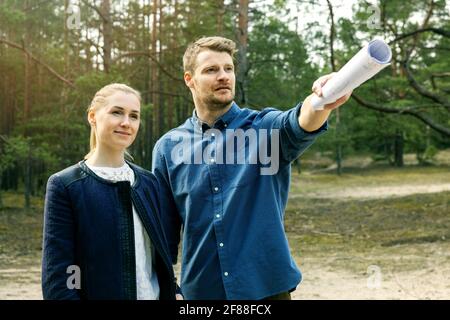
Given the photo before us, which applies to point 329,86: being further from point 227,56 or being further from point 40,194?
point 40,194

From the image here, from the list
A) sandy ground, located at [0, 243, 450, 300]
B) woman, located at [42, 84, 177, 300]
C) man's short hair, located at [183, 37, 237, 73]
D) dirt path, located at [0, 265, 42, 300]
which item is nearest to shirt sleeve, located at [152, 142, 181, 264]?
woman, located at [42, 84, 177, 300]

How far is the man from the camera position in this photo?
7.29 feet

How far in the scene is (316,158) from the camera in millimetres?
35625

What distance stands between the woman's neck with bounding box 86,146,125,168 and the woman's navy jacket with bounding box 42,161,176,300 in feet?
0.23

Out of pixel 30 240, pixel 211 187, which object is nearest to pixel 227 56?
pixel 211 187

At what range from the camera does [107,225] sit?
6.64 ft

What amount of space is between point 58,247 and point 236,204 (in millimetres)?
658

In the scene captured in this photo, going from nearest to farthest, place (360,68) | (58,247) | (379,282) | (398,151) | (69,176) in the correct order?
(360,68), (58,247), (69,176), (379,282), (398,151)

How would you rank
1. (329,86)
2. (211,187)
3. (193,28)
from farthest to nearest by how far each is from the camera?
(193,28)
(211,187)
(329,86)

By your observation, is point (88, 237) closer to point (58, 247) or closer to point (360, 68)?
point (58, 247)

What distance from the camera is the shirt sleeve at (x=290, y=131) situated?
2186 mm

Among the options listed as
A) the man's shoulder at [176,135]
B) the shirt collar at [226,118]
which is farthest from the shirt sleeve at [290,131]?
the man's shoulder at [176,135]

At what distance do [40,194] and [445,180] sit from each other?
568 inches

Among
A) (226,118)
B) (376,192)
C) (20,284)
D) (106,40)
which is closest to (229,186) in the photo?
(226,118)
